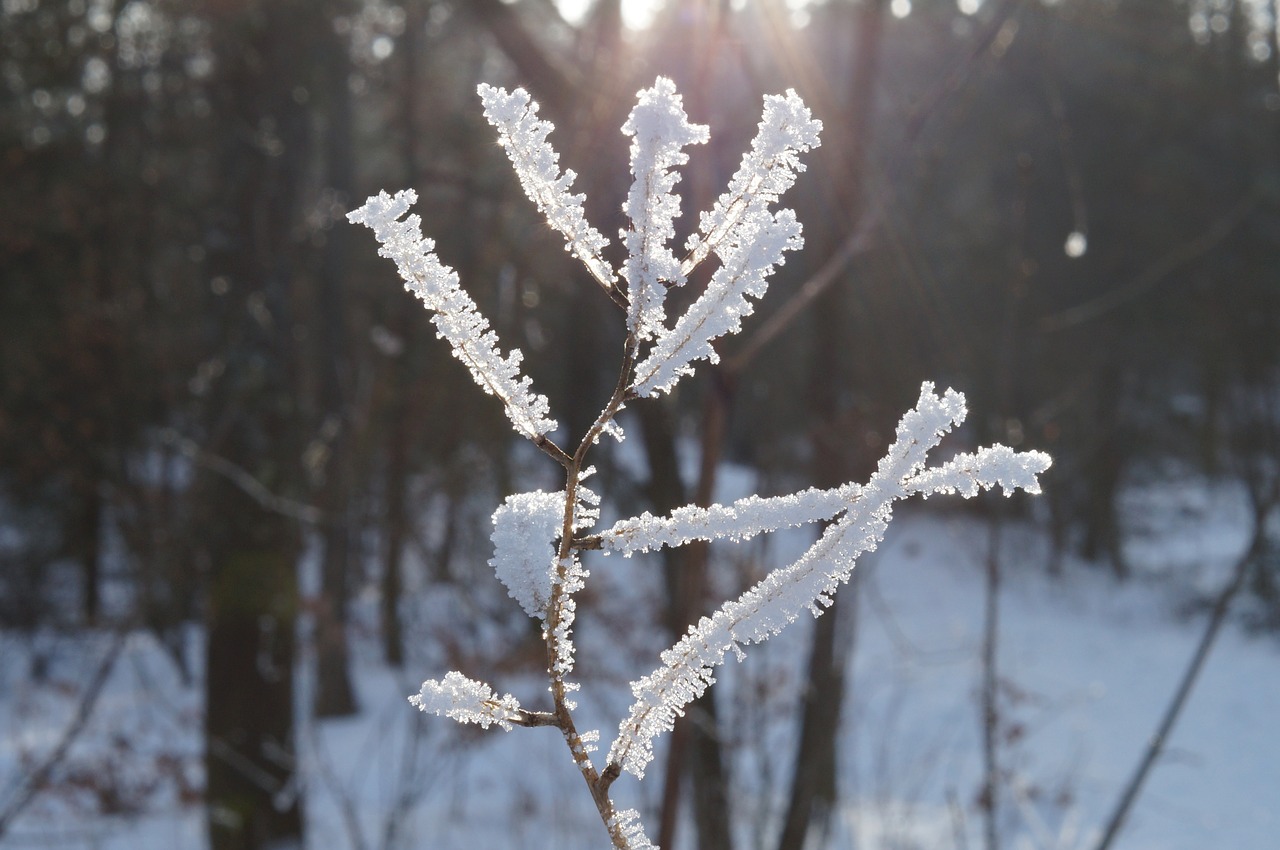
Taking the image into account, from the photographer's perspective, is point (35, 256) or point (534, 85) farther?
point (35, 256)

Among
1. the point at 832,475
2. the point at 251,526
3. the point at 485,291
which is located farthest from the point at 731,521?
the point at 251,526

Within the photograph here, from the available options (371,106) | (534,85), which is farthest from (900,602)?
(534,85)

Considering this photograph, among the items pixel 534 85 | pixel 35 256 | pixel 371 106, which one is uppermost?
pixel 371 106

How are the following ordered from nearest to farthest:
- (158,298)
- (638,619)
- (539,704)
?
1. (539,704)
2. (638,619)
3. (158,298)

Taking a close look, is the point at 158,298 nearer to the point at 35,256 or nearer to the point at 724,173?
the point at 35,256

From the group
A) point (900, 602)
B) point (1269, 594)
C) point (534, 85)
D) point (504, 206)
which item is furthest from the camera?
point (900, 602)

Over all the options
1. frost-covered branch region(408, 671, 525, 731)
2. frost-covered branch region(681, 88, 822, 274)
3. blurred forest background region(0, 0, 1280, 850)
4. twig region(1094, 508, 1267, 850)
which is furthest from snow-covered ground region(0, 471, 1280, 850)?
frost-covered branch region(681, 88, 822, 274)
